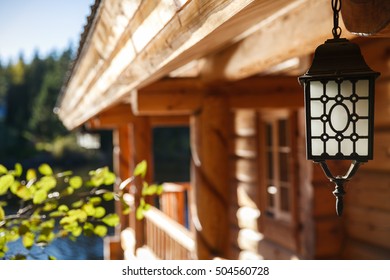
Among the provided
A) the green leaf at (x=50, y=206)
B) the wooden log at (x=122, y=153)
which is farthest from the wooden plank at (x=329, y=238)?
the wooden log at (x=122, y=153)

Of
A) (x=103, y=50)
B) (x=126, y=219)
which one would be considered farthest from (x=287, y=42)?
(x=126, y=219)

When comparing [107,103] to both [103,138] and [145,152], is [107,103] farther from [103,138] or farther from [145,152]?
[103,138]

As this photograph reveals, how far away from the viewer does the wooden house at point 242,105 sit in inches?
81.4

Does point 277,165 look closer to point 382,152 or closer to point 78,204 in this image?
point 382,152

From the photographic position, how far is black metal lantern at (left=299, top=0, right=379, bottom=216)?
1.66m

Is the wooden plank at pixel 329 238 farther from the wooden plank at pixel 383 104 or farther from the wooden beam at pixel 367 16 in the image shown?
the wooden beam at pixel 367 16

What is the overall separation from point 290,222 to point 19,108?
143ft

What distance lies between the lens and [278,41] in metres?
3.02

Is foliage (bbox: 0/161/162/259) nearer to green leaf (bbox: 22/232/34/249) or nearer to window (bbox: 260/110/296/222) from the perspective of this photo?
green leaf (bbox: 22/232/34/249)

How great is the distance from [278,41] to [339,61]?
137 cm

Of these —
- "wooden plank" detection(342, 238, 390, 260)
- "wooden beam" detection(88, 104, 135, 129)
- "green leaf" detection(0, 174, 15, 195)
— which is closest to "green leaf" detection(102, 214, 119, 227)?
"green leaf" detection(0, 174, 15, 195)

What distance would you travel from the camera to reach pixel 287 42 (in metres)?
2.89

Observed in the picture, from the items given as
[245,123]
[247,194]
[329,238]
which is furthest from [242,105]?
[247,194]
